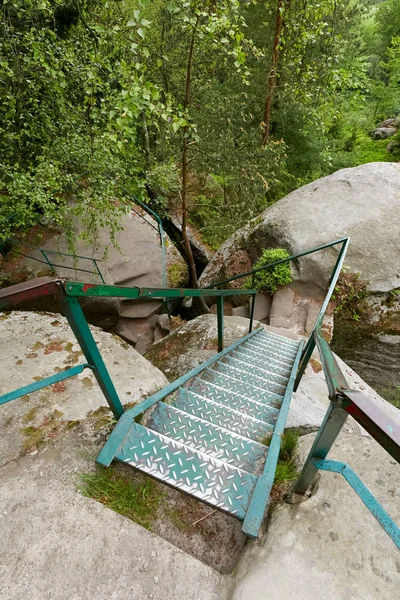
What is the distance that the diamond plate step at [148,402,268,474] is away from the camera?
184 centimetres

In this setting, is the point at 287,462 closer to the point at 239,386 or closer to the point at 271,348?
the point at 239,386

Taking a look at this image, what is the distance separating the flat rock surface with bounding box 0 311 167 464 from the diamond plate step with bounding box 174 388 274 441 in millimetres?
636

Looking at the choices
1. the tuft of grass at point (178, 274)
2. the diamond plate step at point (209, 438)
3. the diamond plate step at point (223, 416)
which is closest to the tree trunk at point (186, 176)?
the tuft of grass at point (178, 274)

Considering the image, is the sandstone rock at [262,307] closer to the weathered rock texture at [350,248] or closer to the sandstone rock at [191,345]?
the weathered rock texture at [350,248]

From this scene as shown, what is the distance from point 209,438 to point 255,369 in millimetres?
1790

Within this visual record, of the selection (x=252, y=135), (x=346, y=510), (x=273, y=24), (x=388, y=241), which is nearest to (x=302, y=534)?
(x=346, y=510)

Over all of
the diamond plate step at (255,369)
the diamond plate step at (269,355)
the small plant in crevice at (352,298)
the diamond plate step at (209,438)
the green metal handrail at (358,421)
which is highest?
the green metal handrail at (358,421)

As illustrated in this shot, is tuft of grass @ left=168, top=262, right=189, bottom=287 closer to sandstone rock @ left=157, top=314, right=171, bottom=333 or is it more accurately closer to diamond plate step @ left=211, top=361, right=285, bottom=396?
sandstone rock @ left=157, top=314, right=171, bottom=333

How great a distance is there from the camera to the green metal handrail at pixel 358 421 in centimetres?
90

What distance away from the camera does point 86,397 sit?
8.28ft

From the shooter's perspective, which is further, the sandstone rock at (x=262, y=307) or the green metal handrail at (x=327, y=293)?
the sandstone rock at (x=262, y=307)

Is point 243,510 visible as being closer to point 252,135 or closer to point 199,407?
point 199,407

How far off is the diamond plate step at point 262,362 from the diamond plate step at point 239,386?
2.50 feet

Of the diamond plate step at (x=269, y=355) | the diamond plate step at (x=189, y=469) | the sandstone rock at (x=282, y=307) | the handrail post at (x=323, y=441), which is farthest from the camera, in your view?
the sandstone rock at (x=282, y=307)
